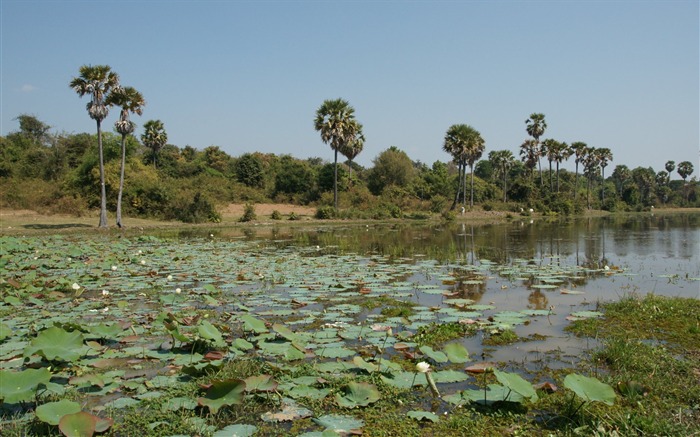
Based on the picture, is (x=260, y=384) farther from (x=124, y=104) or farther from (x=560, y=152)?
(x=560, y=152)

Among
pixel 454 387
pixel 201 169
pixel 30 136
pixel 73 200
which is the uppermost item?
pixel 30 136

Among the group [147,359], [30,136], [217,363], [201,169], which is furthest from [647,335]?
[30,136]

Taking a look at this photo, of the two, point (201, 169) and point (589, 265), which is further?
point (201, 169)

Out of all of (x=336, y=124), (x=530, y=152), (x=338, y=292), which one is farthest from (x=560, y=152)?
(x=338, y=292)

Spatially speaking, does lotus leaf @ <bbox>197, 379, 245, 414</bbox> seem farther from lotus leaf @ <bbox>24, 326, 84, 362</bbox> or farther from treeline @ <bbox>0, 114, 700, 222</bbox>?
treeline @ <bbox>0, 114, 700, 222</bbox>

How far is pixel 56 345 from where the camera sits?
4.68 m

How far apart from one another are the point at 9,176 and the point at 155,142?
12435mm

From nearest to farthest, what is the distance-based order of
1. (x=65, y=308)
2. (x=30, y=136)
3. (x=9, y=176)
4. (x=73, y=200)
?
1. (x=65, y=308)
2. (x=73, y=200)
3. (x=9, y=176)
4. (x=30, y=136)

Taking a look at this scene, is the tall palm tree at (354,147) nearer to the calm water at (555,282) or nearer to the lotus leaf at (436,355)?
the calm water at (555,282)

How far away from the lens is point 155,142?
46.8 metres

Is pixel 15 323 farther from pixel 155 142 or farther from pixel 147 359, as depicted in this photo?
pixel 155 142

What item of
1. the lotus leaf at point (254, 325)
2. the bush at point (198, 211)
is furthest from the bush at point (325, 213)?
the lotus leaf at point (254, 325)

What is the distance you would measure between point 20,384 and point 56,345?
877mm

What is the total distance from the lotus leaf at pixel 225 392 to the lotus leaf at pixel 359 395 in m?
0.82
